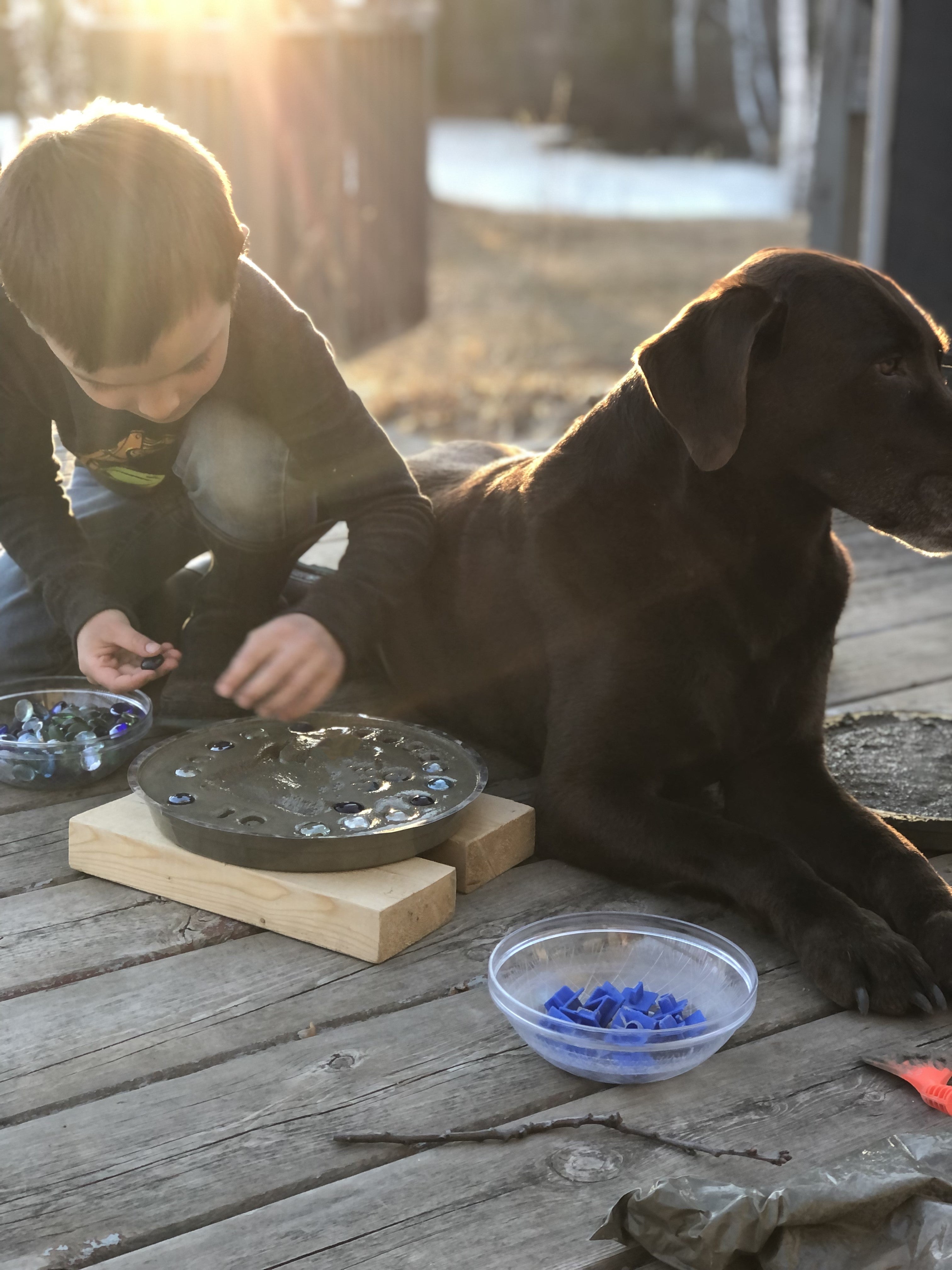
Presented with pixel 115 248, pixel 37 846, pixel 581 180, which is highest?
pixel 115 248

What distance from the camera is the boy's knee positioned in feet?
8.18

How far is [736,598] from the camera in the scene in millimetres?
2221

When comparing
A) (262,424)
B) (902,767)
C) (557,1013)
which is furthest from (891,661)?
(557,1013)

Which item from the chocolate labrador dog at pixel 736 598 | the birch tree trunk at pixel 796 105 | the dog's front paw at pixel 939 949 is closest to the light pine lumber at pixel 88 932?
Result: the chocolate labrador dog at pixel 736 598

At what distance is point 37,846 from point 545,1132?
104 centimetres

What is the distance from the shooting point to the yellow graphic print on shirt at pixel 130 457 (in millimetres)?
2537

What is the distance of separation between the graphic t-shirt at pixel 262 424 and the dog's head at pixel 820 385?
0.62 meters

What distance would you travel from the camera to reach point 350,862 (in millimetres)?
2043

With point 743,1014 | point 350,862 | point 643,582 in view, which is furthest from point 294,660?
point 743,1014

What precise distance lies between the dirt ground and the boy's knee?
1418 millimetres

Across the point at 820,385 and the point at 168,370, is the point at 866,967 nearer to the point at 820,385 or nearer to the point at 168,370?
the point at 820,385

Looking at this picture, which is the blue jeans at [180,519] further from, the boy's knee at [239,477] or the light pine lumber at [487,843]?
the light pine lumber at [487,843]

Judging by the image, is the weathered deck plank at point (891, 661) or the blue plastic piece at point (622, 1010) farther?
the weathered deck plank at point (891, 661)

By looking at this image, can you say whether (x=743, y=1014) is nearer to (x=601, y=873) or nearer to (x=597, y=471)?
(x=601, y=873)
